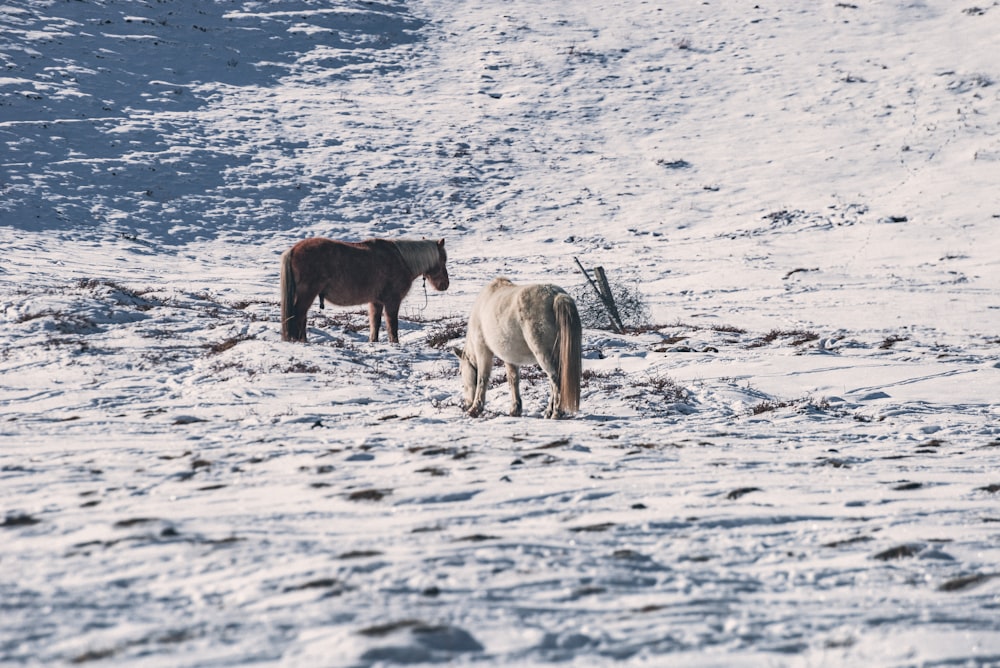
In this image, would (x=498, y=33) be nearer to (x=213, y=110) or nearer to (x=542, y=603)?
(x=213, y=110)

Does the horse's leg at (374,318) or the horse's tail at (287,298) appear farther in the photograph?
the horse's leg at (374,318)

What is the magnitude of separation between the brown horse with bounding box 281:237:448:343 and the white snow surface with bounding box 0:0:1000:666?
0.66m

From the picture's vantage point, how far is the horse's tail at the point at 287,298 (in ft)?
41.8

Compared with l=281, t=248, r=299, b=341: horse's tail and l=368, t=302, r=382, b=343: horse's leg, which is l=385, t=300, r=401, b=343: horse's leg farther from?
l=281, t=248, r=299, b=341: horse's tail

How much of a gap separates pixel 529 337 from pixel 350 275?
5.76 m

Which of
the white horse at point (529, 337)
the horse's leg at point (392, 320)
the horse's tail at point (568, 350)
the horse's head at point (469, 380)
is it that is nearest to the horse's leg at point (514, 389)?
the white horse at point (529, 337)

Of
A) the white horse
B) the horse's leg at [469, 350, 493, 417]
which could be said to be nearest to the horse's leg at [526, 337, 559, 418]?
the white horse

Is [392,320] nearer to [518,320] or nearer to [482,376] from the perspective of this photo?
[482,376]

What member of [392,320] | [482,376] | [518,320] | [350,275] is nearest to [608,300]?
[392,320]

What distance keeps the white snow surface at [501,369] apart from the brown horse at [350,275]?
660 mm

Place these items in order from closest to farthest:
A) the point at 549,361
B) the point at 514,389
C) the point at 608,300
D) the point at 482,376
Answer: the point at 549,361, the point at 514,389, the point at 482,376, the point at 608,300

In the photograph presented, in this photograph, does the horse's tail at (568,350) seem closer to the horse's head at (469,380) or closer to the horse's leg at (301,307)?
the horse's head at (469,380)

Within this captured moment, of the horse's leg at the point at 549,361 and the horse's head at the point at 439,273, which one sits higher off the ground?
the horse's head at the point at 439,273

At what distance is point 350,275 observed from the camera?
13.1 metres
